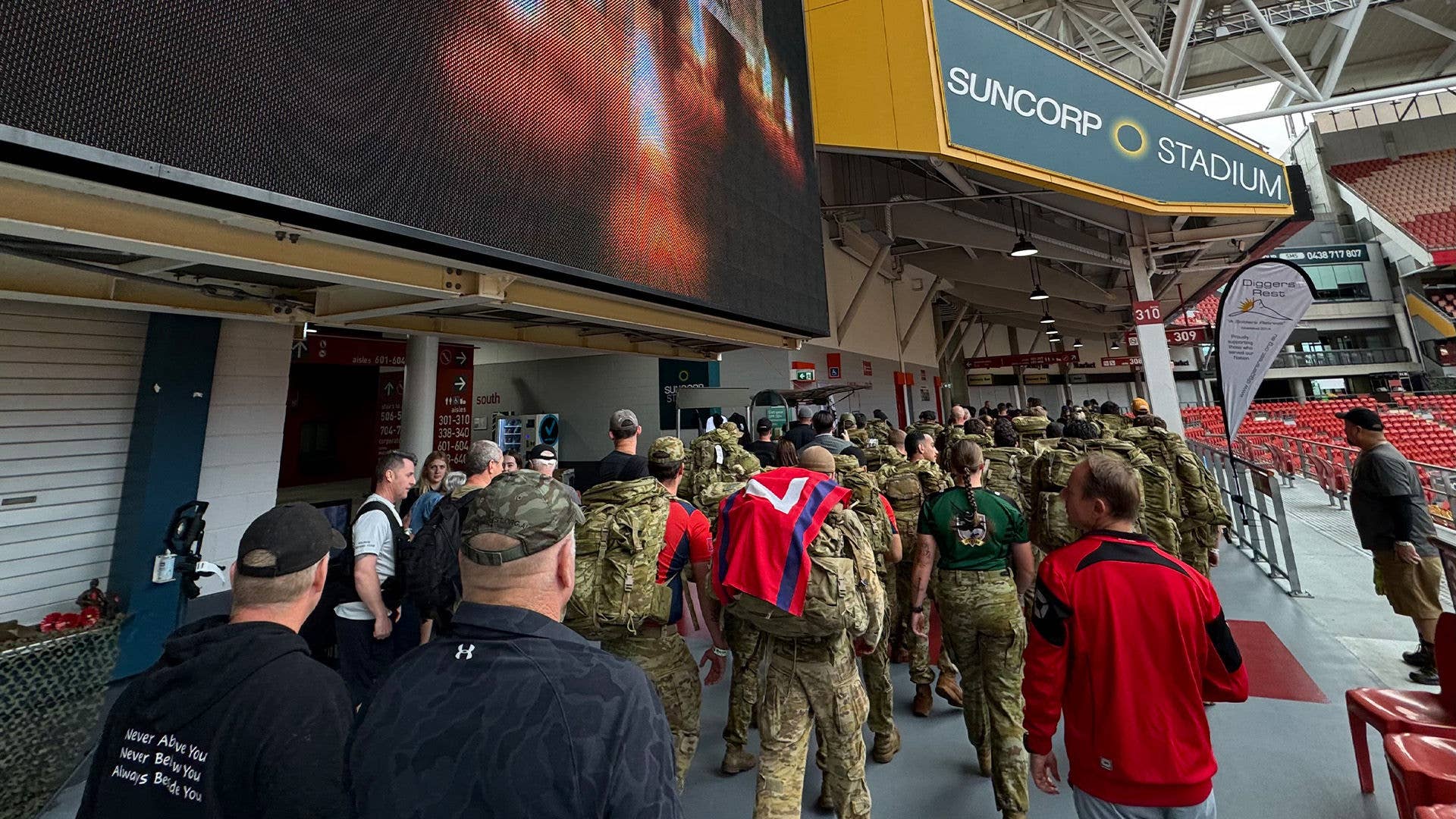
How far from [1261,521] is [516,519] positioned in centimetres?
775

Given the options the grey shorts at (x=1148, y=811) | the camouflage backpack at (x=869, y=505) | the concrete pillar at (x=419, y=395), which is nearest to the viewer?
the grey shorts at (x=1148, y=811)

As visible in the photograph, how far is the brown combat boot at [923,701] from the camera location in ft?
10.7

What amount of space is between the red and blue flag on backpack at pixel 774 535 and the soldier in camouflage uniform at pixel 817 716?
14 cm

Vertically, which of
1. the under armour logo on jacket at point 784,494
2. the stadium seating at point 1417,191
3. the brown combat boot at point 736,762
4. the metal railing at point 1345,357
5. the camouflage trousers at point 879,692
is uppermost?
the stadium seating at point 1417,191

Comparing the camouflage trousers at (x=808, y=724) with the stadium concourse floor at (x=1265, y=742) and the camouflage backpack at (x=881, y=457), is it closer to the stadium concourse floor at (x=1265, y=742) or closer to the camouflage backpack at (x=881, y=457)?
the stadium concourse floor at (x=1265, y=742)

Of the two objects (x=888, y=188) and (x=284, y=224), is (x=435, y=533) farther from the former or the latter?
(x=888, y=188)

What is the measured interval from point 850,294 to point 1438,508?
10.5m

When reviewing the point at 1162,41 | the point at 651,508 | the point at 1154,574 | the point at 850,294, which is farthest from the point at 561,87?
the point at 1162,41

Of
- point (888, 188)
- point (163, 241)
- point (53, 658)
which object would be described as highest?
point (888, 188)

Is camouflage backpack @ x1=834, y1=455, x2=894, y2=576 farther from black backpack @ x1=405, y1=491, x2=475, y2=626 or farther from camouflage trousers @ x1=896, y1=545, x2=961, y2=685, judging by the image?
black backpack @ x1=405, y1=491, x2=475, y2=626

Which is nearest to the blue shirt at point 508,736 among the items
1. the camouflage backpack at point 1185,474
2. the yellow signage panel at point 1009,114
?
the camouflage backpack at point 1185,474

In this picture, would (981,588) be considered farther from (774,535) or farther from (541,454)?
(541,454)

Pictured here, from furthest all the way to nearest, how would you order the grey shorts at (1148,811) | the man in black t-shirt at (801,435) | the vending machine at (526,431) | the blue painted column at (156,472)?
the vending machine at (526,431)
the man in black t-shirt at (801,435)
the blue painted column at (156,472)
the grey shorts at (1148,811)

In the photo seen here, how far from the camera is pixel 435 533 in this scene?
2689mm
